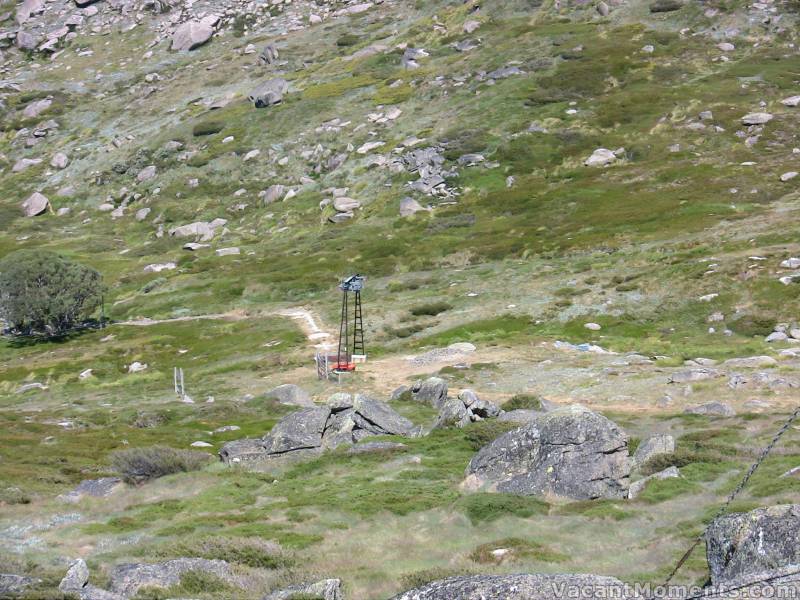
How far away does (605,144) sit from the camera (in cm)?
12425

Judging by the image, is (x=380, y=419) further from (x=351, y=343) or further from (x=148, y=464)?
(x=351, y=343)

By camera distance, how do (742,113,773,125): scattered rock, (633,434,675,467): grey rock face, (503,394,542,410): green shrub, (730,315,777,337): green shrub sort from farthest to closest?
1. (742,113,773,125): scattered rock
2. (730,315,777,337): green shrub
3. (503,394,542,410): green shrub
4. (633,434,675,467): grey rock face

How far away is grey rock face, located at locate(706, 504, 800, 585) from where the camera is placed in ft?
56.2

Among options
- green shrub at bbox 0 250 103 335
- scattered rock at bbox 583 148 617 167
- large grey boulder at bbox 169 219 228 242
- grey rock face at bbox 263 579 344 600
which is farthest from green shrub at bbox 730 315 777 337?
large grey boulder at bbox 169 219 228 242

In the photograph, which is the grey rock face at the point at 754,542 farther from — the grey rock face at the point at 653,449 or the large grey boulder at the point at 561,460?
the grey rock face at the point at 653,449

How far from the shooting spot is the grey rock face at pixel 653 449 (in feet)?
103

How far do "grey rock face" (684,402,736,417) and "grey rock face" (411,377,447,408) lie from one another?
50.6 feet

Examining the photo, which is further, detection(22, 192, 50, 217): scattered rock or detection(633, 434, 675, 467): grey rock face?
detection(22, 192, 50, 217): scattered rock

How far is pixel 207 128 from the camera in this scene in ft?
522

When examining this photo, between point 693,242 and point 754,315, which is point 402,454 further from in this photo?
point 693,242

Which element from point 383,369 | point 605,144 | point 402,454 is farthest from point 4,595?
point 605,144

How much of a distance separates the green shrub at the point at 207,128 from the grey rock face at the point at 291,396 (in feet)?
369

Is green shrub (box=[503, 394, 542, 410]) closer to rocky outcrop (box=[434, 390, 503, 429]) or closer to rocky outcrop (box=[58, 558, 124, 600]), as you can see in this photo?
rocky outcrop (box=[434, 390, 503, 429])

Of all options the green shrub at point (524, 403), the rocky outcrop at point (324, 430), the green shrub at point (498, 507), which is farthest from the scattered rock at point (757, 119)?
the green shrub at point (498, 507)
